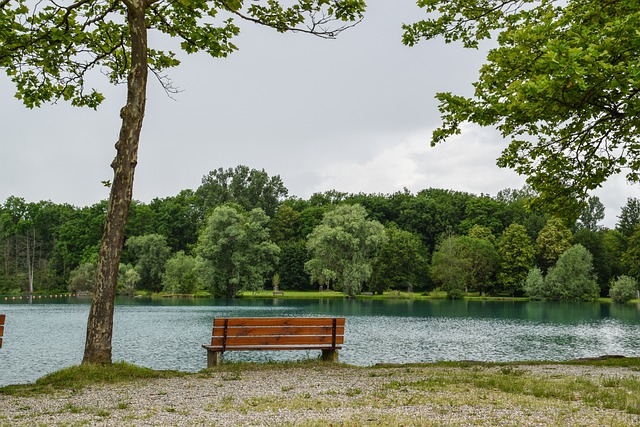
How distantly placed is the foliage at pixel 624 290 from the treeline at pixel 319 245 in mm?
767

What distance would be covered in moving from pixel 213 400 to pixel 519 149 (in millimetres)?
11782

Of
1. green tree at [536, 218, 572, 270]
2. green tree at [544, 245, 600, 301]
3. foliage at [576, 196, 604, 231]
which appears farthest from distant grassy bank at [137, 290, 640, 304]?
foliage at [576, 196, 604, 231]

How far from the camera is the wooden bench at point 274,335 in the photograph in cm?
1252

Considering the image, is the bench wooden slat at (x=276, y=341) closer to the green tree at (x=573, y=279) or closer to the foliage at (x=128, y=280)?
the green tree at (x=573, y=279)

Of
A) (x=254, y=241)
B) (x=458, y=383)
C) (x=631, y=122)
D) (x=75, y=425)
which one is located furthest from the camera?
(x=254, y=241)

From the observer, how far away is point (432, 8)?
14.4 m

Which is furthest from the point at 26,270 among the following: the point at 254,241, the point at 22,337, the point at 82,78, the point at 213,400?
the point at 213,400

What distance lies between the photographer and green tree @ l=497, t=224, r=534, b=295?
79688mm

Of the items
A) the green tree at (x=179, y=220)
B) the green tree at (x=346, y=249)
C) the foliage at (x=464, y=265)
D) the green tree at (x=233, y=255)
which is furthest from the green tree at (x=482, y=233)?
the green tree at (x=179, y=220)

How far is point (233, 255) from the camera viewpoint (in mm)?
67250

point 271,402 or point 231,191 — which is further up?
point 231,191

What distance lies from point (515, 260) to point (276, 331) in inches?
2881

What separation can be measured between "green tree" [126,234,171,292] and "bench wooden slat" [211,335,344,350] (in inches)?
2829

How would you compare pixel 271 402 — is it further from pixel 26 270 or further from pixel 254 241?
pixel 26 270
